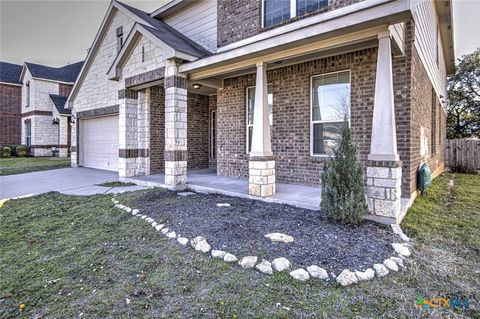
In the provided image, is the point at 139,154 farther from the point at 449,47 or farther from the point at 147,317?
the point at 449,47

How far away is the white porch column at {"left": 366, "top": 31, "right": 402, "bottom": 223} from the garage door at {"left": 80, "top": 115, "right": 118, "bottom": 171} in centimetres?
1040

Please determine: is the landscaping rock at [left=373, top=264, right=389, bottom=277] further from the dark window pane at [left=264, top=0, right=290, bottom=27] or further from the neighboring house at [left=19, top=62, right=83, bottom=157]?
the neighboring house at [left=19, top=62, right=83, bottom=157]

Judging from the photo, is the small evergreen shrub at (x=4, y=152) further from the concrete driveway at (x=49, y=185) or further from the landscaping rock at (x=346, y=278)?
the landscaping rock at (x=346, y=278)

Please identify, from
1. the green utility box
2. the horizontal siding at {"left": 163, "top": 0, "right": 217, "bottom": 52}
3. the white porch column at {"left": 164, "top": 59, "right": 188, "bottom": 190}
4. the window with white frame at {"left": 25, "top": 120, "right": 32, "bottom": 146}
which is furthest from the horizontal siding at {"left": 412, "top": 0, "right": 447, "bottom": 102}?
the window with white frame at {"left": 25, "top": 120, "right": 32, "bottom": 146}

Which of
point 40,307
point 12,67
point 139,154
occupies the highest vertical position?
point 12,67

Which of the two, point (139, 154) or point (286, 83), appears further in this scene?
point (139, 154)

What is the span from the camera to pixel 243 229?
4.00 m

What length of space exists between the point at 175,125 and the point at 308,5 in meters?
4.60

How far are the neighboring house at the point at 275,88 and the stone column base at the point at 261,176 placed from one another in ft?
0.08

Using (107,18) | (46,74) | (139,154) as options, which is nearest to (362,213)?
(139,154)

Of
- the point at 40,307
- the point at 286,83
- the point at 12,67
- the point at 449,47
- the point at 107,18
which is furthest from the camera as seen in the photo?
the point at 12,67

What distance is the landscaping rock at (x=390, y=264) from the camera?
2.92m

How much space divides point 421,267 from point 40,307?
155 inches

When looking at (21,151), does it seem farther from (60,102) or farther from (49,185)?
(49,185)
